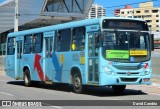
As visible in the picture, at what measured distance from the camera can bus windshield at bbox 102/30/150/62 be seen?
16.0 meters

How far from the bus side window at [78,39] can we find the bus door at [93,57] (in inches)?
22.6

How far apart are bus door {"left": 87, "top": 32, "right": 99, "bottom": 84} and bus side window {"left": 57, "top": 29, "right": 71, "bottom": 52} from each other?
1.87m

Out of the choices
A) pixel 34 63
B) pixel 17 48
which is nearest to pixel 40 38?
pixel 34 63

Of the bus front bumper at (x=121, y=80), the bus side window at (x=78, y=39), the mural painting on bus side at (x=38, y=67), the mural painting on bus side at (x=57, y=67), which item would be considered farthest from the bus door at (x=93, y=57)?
the mural painting on bus side at (x=38, y=67)

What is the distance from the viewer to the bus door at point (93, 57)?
53.5ft

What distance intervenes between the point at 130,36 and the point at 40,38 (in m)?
6.32

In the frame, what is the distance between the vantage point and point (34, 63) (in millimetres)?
22047

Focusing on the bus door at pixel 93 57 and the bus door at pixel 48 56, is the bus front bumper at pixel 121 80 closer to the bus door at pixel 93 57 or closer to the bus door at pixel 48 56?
the bus door at pixel 93 57

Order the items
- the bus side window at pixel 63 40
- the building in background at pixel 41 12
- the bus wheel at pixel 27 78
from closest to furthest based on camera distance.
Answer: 1. the bus side window at pixel 63 40
2. the bus wheel at pixel 27 78
3. the building in background at pixel 41 12

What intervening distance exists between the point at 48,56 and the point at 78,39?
3.21 m

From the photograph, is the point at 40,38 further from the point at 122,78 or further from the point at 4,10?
the point at 4,10

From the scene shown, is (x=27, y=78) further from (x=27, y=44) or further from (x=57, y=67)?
(x=57, y=67)

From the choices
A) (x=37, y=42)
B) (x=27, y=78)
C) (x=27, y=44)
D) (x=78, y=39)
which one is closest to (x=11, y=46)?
(x=27, y=44)

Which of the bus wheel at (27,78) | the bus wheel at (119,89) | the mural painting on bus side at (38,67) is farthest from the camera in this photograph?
the bus wheel at (27,78)
